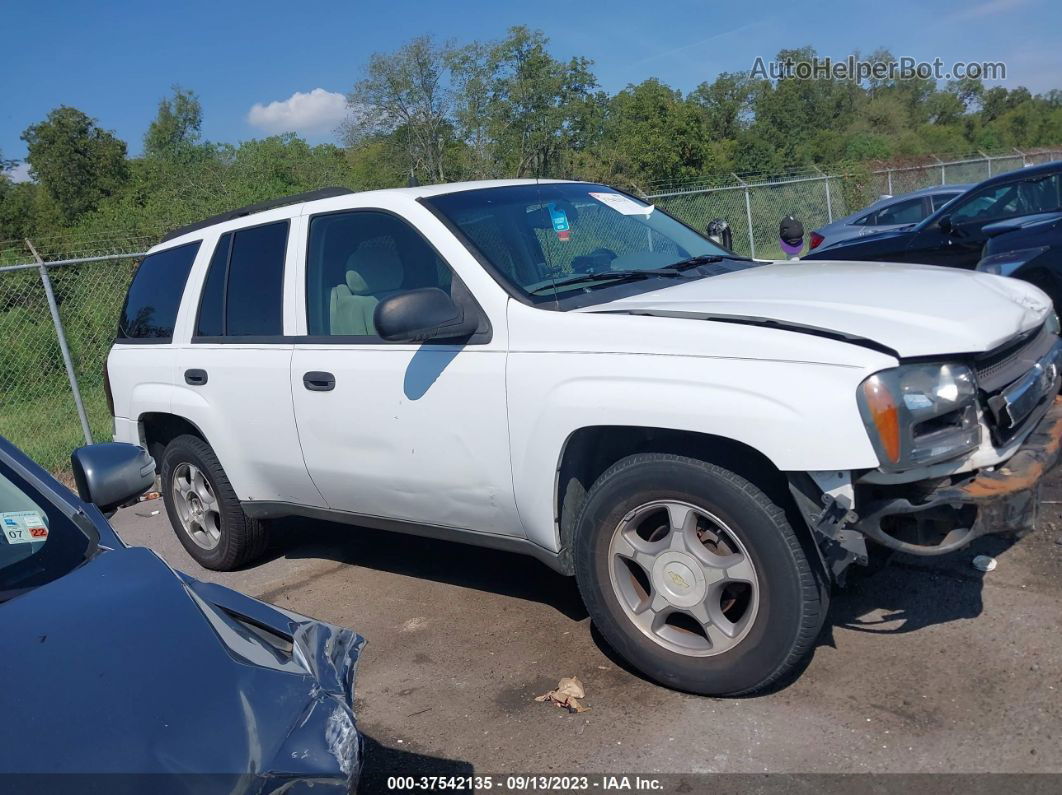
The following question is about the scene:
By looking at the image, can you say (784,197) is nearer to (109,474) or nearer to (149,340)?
(149,340)

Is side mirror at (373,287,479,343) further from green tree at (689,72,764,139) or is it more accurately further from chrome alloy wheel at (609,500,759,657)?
green tree at (689,72,764,139)

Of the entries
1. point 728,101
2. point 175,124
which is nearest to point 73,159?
point 175,124

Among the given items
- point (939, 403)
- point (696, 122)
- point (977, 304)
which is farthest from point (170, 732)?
point (696, 122)

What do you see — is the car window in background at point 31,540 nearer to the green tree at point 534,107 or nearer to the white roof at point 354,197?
the white roof at point 354,197

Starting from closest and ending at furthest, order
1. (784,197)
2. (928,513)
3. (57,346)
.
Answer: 1. (928,513)
2. (57,346)
3. (784,197)

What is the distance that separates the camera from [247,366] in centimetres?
466

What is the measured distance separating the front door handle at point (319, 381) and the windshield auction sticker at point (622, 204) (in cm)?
157

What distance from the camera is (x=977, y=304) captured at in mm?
3270

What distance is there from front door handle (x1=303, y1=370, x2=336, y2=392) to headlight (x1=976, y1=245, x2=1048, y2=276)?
4039 millimetres

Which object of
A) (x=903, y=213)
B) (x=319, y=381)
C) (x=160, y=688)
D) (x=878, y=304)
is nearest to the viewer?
(x=160, y=688)

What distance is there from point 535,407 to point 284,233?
74.4 inches

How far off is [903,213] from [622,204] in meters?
10.7

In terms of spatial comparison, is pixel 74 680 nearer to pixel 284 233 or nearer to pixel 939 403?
pixel 939 403

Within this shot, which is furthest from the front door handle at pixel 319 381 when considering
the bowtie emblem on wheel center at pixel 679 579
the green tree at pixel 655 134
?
the green tree at pixel 655 134
